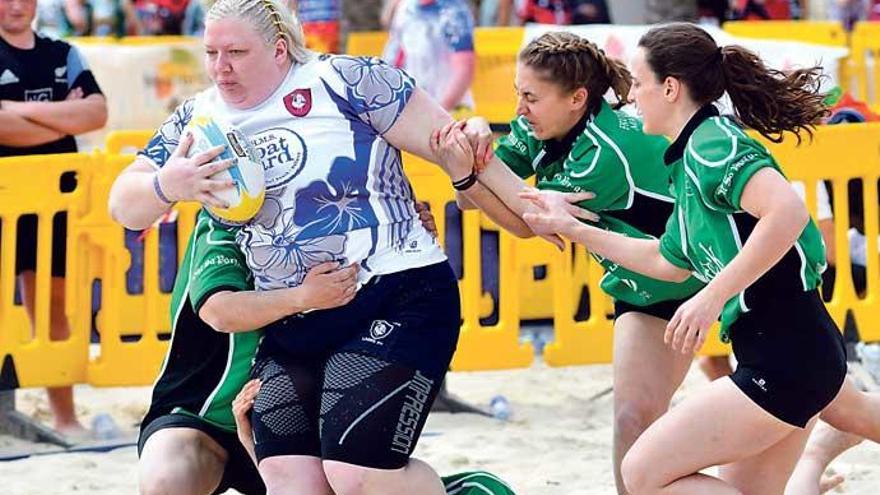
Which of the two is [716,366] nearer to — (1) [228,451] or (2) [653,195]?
(2) [653,195]

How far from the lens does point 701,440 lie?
407 centimetres

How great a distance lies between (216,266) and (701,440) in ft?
4.24

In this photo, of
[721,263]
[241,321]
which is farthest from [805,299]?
[241,321]

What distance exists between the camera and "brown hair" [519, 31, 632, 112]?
4656 millimetres

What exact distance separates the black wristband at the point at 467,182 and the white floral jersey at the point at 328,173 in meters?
0.20

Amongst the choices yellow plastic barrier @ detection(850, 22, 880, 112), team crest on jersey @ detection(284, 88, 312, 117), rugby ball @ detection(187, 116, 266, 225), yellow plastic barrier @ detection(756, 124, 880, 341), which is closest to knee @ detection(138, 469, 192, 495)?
rugby ball @ detection(187, 116, 266, 225)

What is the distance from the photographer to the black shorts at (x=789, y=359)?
4.05 meters

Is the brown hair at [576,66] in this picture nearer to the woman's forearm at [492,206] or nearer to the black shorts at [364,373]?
the woman's forearm at [492,206]

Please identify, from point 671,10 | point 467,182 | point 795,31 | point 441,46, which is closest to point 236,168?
point 467,182

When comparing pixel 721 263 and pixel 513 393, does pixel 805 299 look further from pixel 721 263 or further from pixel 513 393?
pixel 513 393

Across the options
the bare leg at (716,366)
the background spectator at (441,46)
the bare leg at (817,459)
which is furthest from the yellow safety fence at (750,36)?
the bare leg at (817,459)

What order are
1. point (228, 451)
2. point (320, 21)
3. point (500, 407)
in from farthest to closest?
point (320, 21) → point (500, 407) → point (228, 451)

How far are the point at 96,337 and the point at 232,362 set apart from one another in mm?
2840

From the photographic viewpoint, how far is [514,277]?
7.17 metres
